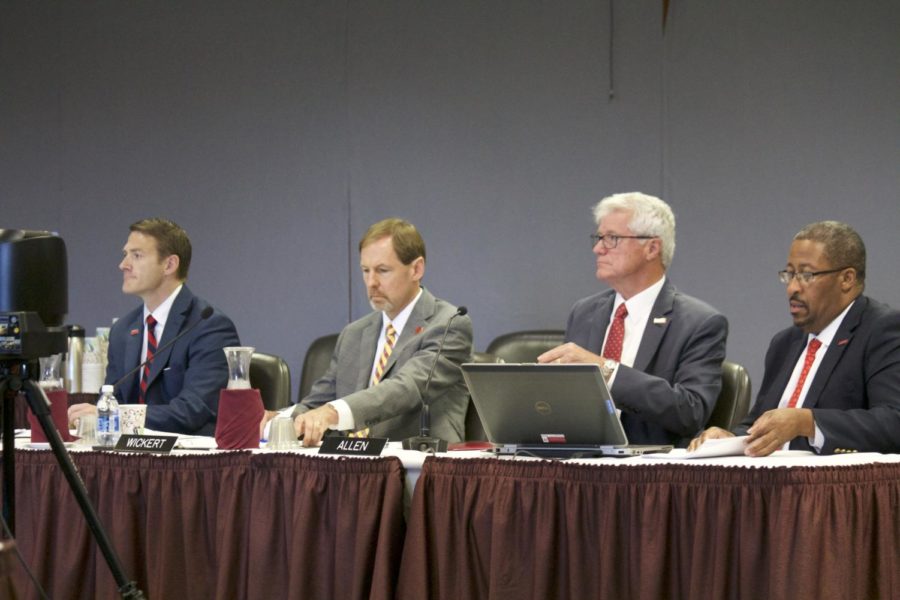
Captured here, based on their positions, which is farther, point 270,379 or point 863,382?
point 270,379

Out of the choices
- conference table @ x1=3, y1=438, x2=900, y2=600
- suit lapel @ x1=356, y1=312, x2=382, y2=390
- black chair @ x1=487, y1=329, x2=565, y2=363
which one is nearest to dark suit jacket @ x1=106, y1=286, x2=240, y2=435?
suit lapel @ x1=356, y1=312, x2=382, y2=390

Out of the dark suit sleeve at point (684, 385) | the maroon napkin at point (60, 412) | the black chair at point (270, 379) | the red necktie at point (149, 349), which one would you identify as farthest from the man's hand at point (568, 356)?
the red necktie at point (149, 349)

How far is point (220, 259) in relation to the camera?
5.82 meters

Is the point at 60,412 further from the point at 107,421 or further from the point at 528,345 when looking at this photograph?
the point at 528,345

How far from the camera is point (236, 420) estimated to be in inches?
113

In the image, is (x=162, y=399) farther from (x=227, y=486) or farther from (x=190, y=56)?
(x=190, y=56)

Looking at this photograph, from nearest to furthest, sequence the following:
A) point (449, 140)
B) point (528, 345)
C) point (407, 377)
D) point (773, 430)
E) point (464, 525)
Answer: point (464, 525) < point (773, 430) < point (407, 377) < point (528, 345) < point (449, 140)

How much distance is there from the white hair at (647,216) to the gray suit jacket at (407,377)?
60 centimetres

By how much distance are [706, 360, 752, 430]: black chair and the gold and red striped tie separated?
1.03 m

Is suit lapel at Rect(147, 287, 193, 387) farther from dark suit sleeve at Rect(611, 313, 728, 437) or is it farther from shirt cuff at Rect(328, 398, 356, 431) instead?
dark suit sleeve at Rect(611, 313, 728, 437)

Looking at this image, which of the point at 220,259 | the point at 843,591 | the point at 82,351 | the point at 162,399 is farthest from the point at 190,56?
the point at 843,591

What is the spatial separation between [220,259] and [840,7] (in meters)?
3.12

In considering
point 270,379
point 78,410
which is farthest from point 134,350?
point 78,410

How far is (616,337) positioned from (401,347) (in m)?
0.69
